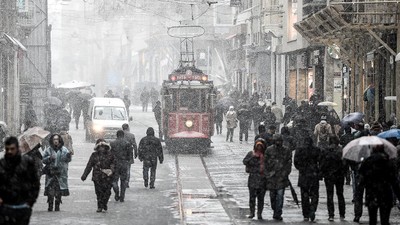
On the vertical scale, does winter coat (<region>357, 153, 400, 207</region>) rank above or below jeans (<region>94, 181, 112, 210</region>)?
above

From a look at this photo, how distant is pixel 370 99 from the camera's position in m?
38.3

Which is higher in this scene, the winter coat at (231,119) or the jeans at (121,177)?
the winter coat at (231,119)

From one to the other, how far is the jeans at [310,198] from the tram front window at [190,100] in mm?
19763

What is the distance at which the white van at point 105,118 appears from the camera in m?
45.0

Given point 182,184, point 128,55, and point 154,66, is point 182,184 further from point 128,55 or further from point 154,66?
point 128,55

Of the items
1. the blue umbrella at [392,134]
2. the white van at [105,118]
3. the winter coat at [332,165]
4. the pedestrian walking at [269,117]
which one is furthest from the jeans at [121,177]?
the white van at [105,118]

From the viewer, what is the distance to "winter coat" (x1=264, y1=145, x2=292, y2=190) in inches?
806

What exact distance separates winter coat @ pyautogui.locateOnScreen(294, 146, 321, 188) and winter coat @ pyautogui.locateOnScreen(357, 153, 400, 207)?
2538mm

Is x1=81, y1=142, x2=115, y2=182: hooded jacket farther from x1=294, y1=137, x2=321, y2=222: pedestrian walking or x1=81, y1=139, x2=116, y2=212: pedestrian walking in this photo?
x1=294, y1=137, x2=321, y2=222: pedestrian walking

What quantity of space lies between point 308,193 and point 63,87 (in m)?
57.3

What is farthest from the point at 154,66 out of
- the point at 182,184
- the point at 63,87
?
the point at 182,184

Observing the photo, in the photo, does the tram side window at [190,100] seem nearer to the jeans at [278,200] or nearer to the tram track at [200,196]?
the tram track at [200,196]

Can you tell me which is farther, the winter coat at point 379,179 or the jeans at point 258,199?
the jeans at point 258,199

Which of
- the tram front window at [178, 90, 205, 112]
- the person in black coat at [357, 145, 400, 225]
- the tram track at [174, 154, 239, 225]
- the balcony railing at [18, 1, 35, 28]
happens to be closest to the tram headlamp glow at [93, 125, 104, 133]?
the tram front window at [178, 90, 205, 112]
